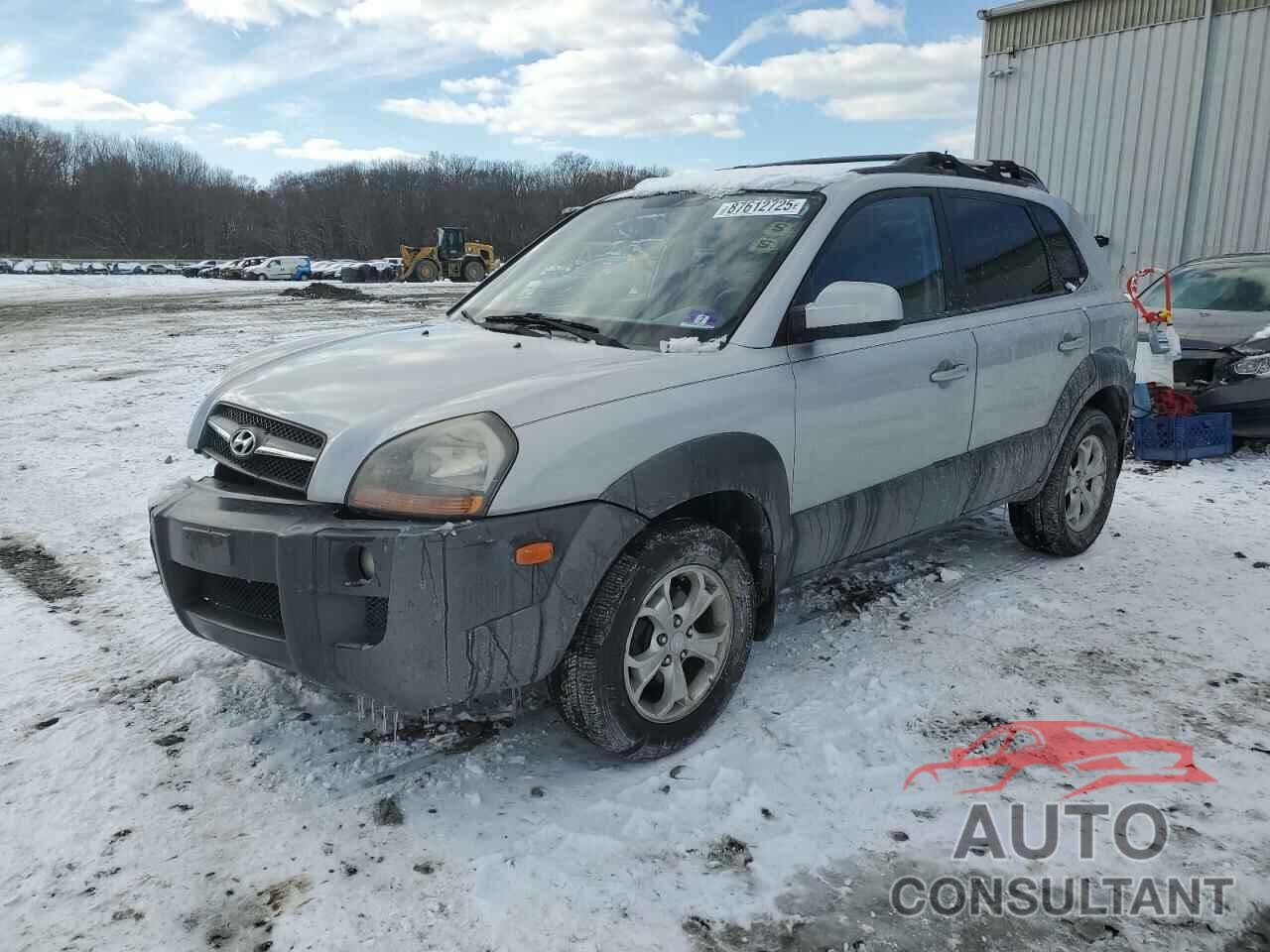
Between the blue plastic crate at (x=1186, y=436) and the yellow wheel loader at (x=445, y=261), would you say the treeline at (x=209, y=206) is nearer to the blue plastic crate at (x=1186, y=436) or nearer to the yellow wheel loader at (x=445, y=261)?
the yellow wheel loader at (x=445, y=261)

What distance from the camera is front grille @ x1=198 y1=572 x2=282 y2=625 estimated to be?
2588mm

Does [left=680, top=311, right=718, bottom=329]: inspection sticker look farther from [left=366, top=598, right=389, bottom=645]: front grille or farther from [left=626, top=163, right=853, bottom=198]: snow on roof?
[left=366, top=598, right=389, bottom=645]: front grille

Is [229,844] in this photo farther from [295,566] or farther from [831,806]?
[831,806]

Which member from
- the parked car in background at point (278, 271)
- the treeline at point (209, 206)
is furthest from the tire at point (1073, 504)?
the treeline at point (209, 206)

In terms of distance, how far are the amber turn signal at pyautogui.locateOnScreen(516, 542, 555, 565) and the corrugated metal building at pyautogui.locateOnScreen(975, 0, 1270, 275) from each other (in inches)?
517

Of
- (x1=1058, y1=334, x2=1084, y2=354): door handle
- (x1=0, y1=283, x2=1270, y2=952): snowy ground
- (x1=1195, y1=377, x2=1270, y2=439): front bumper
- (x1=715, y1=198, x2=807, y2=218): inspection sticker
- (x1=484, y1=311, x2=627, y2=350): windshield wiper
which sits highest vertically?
(x1=715, y1=198, x2=807, y2=218): inspection sticker

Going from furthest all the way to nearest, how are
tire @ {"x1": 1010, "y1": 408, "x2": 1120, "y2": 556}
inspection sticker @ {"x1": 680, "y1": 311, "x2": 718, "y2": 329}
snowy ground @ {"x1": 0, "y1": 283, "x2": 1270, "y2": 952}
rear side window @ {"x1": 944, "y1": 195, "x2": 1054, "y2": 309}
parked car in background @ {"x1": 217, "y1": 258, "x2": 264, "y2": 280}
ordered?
1. parked car in background @ {"x1": 217, "y1": 258, "x2": 264, "y2": 280}
2. tire @ {"x1": 1010, "y1": 408, "x2": 1120, "y2": 556}
3. rear side window @ {"x1": 944, "y1": 195, "x2": 1054, "y2": 309}
4. inspection sticker @ {"x1": 680, "y1": 311, "x2": 718, "y2": 329}
5. snowy ground @ {"x1": 0, "y1": 283, "x2": 1270, "y2": 952}

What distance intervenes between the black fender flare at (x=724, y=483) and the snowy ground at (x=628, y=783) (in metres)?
0.57

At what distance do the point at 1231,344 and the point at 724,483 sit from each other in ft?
20.3

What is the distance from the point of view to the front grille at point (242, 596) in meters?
2.59

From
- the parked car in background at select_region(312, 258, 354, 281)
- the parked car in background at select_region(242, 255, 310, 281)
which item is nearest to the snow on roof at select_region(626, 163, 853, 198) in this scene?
the parked car in background at select_region(312, 258, 354, 281)

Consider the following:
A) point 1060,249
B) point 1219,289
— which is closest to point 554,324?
point 1060,249

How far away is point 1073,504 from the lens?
184 inches

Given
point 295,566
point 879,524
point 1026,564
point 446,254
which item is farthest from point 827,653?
point 446,254
